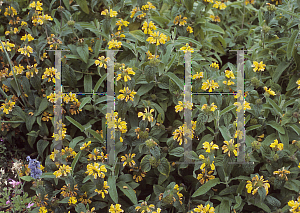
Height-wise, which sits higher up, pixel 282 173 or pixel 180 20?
pixel 180 20

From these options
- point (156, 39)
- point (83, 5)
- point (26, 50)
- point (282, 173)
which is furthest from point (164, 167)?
point (83, 5)

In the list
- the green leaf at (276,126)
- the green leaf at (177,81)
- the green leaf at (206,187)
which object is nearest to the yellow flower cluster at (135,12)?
the green leaf at (177,81)

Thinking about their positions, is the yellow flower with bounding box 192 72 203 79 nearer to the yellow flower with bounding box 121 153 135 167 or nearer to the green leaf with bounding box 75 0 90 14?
the yellow flower with bounding box 121 153 135 167

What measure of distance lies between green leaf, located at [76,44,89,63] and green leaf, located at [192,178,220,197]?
1019 millimetres

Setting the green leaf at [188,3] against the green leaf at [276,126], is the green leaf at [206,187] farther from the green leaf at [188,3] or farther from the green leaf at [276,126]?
the green leaf at [188,3]

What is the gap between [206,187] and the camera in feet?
5.07

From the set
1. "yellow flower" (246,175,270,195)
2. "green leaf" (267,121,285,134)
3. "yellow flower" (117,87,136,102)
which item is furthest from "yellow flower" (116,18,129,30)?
"yellow flower" (246,175,270,195)

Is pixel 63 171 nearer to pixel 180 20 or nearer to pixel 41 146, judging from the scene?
pixel 41 146

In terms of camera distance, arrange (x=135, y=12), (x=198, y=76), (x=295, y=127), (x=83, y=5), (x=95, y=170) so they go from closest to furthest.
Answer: (x=95, y=170)
(x=295, y=127)
(x=198, y=76)
(x=135, y=12)
(x=83, y=5)

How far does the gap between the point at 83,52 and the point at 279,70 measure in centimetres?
124

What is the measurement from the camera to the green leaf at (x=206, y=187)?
1532 mm

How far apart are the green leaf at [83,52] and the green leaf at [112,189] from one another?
767 millimetres

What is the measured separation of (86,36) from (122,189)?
47.1 inches

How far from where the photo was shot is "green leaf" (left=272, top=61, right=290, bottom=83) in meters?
1.98
